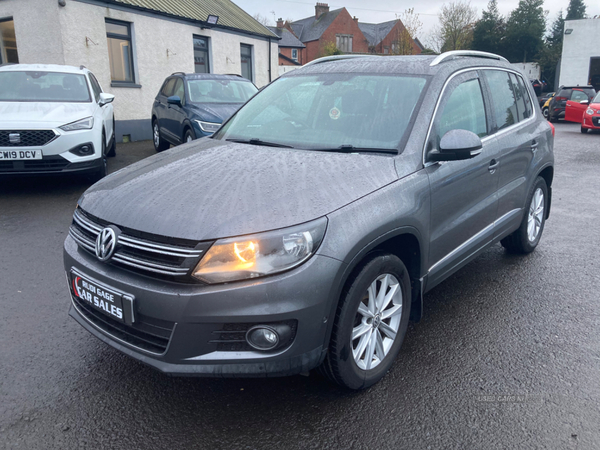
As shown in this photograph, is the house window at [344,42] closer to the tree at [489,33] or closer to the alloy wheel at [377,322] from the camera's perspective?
the tree at [489,33]

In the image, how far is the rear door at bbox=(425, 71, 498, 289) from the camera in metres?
3.06

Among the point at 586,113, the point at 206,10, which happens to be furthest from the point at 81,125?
the point at 586,113

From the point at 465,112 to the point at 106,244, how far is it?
98.1 inches

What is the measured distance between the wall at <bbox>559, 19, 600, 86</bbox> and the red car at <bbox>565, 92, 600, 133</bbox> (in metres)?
16.6

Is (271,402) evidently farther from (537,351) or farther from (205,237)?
(537,351)

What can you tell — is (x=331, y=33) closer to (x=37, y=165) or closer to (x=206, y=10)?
(x=206, y=10)

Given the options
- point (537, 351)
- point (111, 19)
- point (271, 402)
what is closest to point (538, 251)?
point (537, 351)

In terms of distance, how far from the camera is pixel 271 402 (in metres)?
2.66

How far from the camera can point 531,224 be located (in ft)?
15.6

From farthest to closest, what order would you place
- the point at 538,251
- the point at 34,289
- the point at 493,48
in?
1. the point at 493,48
2. the point at 538,251
3. the point at 34,289

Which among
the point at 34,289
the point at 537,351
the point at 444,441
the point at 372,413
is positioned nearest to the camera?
the point at 444,441

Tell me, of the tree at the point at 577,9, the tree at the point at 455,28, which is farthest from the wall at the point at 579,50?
the tree at the point at 577,9

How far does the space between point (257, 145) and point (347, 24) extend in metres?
63.7

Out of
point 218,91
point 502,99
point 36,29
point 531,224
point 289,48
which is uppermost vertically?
point 289,48
